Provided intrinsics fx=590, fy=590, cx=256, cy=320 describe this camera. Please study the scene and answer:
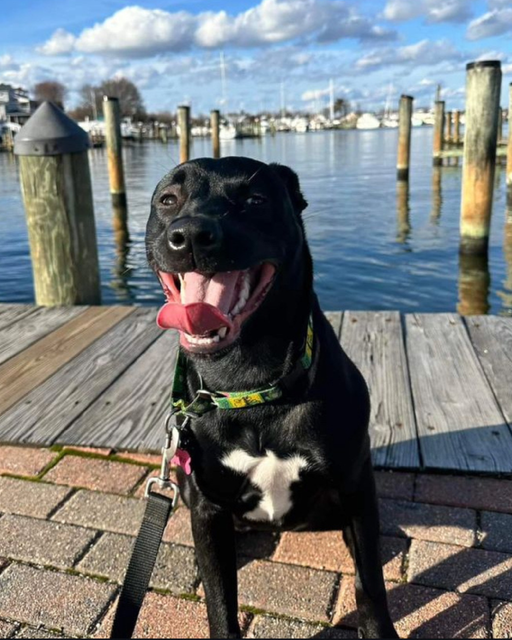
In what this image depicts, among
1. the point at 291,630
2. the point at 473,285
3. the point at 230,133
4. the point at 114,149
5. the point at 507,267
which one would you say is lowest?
the point at 473,285

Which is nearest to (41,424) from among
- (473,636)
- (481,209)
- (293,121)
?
(473,636)

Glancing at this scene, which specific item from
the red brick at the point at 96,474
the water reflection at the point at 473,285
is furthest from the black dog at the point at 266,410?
the water reflection at the point at 473,285

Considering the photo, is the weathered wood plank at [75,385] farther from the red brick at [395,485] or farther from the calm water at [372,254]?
the red brick at [395,485]

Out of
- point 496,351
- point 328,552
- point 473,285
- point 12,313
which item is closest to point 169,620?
point 328,552

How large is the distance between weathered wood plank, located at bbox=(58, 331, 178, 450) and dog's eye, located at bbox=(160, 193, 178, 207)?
Answer: 1382mm

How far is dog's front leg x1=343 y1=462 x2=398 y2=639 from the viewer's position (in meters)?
1.83

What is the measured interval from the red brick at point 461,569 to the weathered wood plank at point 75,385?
1873 mm

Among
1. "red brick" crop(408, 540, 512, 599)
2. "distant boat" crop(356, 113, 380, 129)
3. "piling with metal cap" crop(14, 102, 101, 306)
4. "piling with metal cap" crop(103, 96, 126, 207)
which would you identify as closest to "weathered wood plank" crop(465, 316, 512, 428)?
"red brick" crop(408, 540, 512, 599)

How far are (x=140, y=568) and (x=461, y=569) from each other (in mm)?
1135

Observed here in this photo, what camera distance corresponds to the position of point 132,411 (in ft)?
10.9

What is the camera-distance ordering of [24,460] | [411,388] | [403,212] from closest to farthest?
[24,460]
[411,388]
[403,212]

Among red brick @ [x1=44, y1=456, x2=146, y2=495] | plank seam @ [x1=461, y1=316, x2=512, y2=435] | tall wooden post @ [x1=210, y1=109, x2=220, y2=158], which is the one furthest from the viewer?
tall wooden post @ [x1=210, y1=109, x2=220, y2=158]

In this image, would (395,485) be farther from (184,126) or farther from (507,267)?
(184,126)

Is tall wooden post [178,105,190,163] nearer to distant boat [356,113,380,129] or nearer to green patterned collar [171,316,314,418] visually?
green patterned collar [171,316,314,418]
